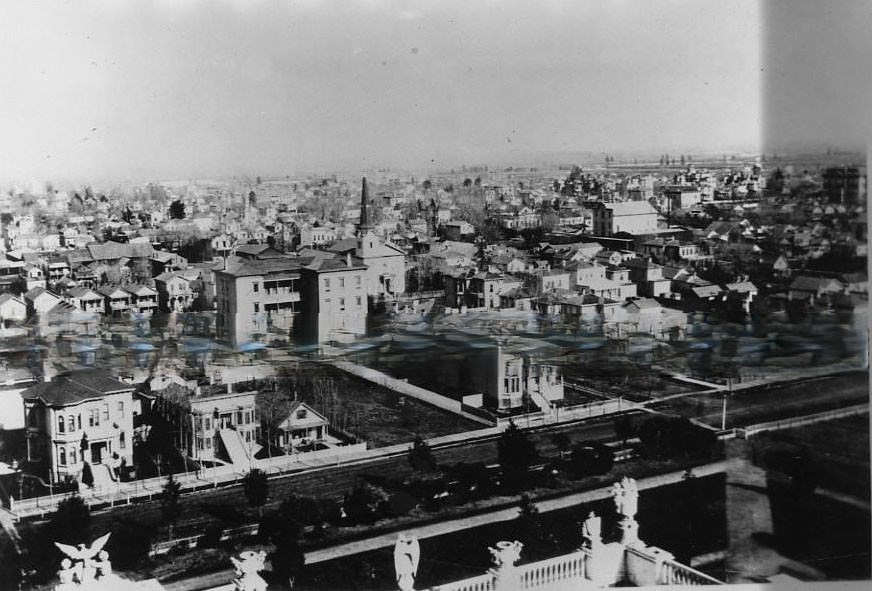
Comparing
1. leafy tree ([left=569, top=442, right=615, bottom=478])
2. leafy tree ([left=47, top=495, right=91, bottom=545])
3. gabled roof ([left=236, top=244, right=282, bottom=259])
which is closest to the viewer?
leafy tree ([left=47, top=495, right=91, bottom=545])

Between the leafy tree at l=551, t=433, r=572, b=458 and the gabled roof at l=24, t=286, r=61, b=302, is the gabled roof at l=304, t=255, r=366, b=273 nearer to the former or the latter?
the gabled roof at l=24, t=286, r=61, b=302

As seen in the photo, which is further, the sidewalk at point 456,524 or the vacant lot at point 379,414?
the vacant lot at point 379,414

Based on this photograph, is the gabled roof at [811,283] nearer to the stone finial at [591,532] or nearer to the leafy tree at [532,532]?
the stone finial at [591,532]

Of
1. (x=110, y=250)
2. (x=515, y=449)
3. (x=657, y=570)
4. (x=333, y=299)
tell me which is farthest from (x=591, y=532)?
(x=110, y=250)

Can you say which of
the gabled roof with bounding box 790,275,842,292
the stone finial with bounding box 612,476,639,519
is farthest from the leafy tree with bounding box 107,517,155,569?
the gabled roof with bounding box 790,275,842,292

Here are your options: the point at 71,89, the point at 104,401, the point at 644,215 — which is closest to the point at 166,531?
the point at 104,401

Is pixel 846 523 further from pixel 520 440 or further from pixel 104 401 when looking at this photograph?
pixel 104 401

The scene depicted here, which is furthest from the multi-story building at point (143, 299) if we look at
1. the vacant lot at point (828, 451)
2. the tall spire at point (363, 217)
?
the vacant lot at point (828, 451)

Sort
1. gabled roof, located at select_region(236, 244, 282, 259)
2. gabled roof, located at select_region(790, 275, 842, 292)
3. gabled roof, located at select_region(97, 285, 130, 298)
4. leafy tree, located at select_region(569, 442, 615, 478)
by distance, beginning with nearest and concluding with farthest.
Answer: gabled roof, located at select_region(97, 285, 130, 298) < gabled roof, located at select_region(236, 244, 282, 259) < leafy tree, located at select_region(569, 442, 615, 478) < gabled roof, located at select_region(790, 275, 842, 292)
